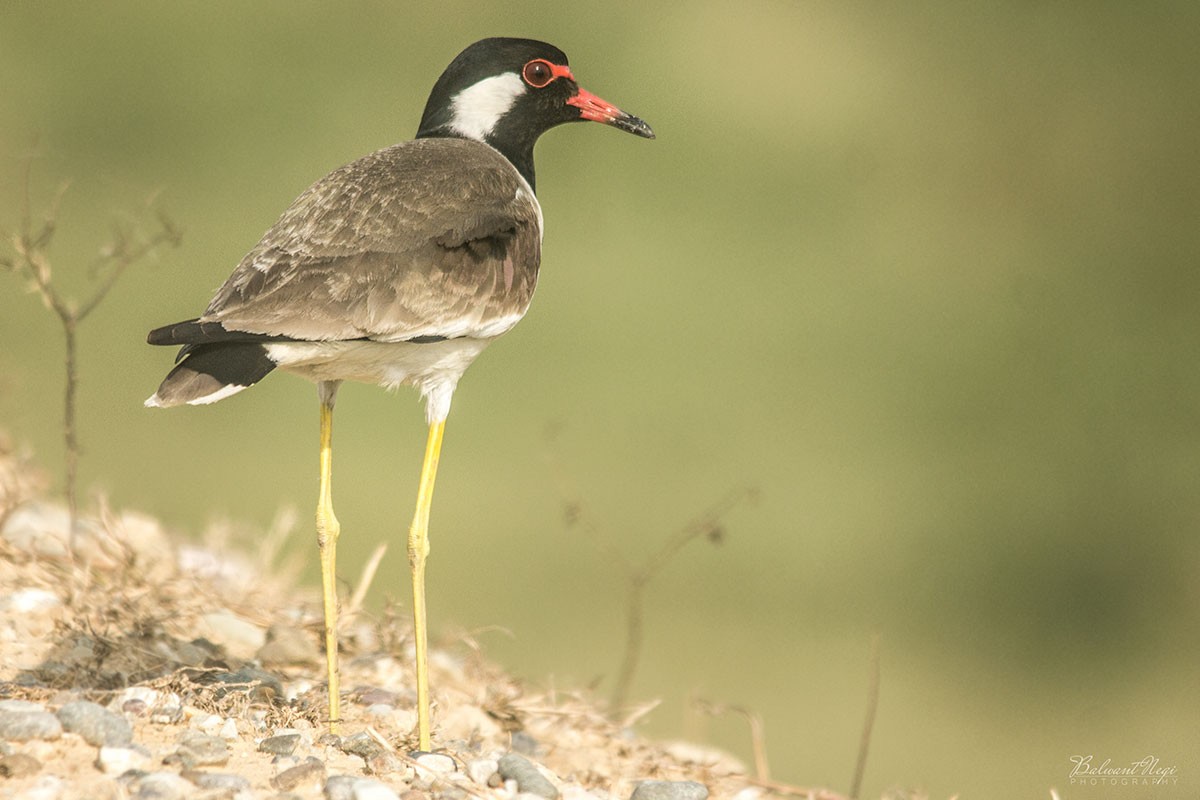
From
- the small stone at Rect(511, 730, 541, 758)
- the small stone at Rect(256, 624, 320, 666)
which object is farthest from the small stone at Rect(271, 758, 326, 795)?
the small stone at Rect(256, 624, 320, 666)

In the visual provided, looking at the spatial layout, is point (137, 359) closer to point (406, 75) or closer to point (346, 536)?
point (346, 536)

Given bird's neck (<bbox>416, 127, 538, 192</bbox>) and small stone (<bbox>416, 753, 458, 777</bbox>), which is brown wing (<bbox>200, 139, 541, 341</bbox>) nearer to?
bird's neck (<bbox>416, 127, 538, 192</bbox>)

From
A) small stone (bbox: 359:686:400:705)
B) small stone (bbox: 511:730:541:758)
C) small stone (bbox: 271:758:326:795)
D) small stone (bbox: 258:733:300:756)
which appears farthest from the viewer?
small stone (bbox: 511:730:541:758)

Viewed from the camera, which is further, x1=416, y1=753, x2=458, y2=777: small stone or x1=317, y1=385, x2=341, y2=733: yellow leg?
x1=317, y1=385, x2=341, y2=733: yellow leg

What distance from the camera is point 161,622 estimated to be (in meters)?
5.37

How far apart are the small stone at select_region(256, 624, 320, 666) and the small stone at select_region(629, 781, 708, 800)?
4.99 feet

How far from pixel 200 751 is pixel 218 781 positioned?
256mm

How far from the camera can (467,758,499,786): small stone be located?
4.40m

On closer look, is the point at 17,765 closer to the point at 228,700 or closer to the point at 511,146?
the point at 228,700

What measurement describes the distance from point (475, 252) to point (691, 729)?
2.50 metres

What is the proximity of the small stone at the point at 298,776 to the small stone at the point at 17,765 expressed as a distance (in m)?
0.60

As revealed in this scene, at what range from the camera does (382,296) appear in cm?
469

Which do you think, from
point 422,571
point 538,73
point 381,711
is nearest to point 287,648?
point 381,711

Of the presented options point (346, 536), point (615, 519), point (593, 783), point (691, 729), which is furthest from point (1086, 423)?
point (593, 783)
